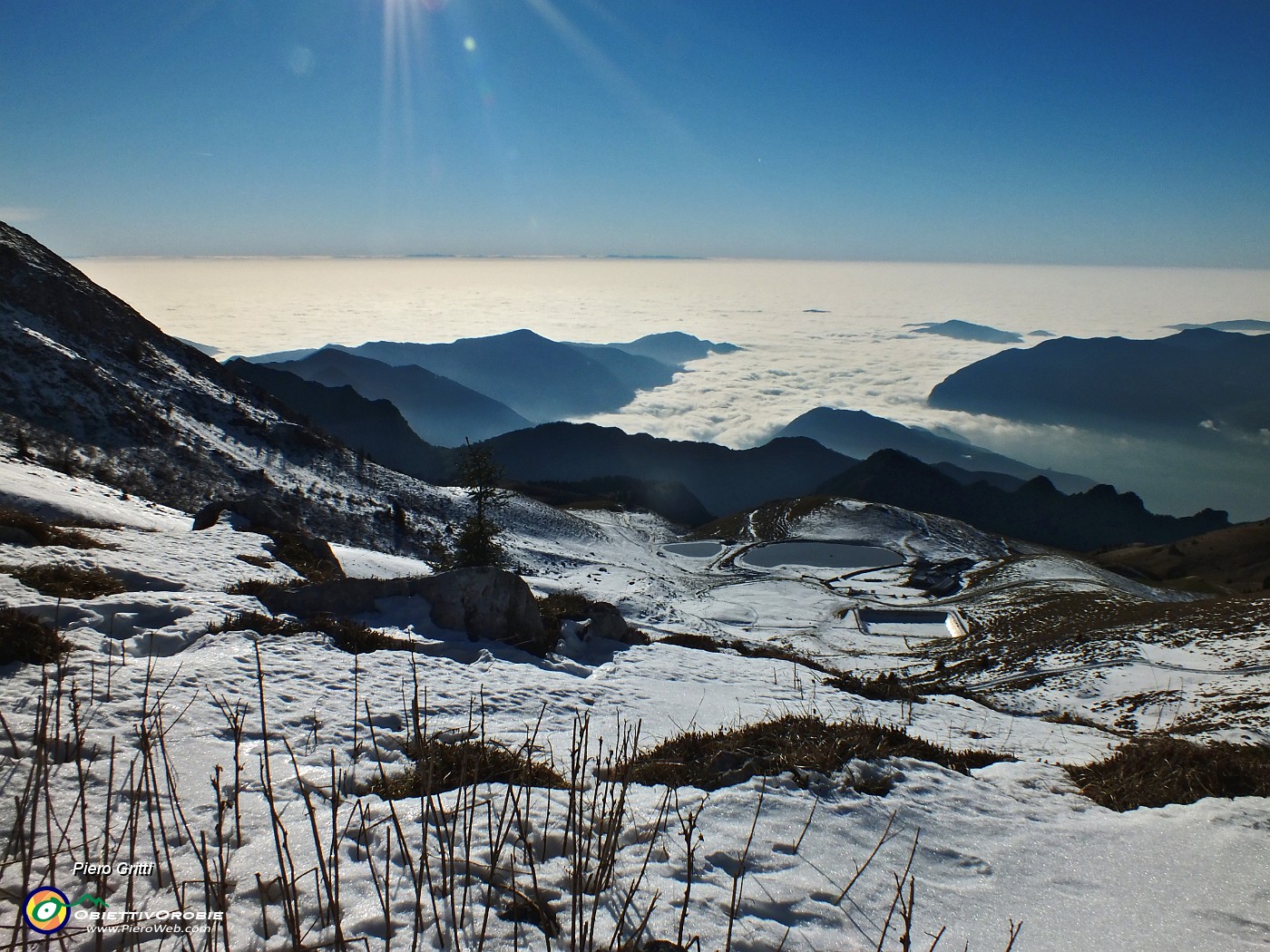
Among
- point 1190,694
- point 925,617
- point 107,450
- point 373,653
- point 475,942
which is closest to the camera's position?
point 475,942

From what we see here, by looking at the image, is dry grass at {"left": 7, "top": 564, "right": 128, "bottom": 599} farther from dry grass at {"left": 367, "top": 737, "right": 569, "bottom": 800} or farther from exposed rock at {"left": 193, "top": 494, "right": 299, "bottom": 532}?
exposed rock at {"left": 193, "top": 494, "right": 299, "bottom": 532}

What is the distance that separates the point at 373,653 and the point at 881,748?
23.7 feet

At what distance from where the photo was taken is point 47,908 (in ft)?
9.07

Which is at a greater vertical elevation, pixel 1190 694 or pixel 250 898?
pixel 250 898

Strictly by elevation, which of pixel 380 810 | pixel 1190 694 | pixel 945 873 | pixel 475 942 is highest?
pixel 475 942

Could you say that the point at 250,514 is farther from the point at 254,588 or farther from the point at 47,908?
the point at 47,908

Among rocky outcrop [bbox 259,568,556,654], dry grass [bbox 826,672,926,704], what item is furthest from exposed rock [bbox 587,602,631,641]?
dry grass [bbox 826,672,926,704]

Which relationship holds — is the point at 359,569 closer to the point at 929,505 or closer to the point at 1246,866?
the point at 1246,866

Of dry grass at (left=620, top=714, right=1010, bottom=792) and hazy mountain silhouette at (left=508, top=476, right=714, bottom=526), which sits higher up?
dry grass at (left=620, top=714, right=1010, bottom=792)

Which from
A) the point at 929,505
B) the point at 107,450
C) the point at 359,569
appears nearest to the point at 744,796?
the point at 359,569

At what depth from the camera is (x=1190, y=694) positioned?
→ 741 inches

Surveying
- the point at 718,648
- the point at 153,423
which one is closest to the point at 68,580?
the point at 718,648

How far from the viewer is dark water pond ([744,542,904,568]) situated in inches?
2475

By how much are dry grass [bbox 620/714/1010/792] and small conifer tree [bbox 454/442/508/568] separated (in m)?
20.1
